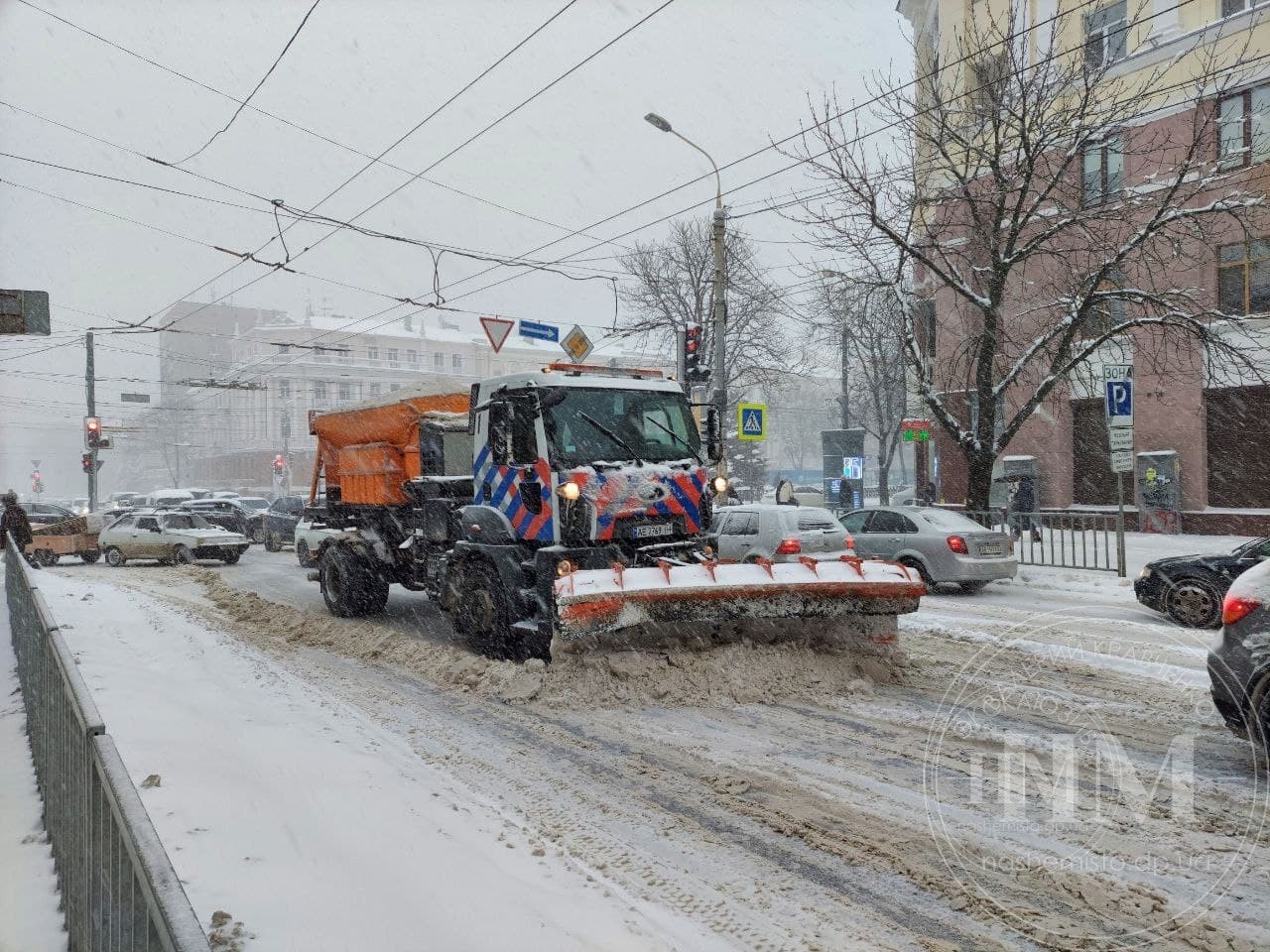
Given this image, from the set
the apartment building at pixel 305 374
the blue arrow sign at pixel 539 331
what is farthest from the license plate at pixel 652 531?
the apartment building at pixel 305 374

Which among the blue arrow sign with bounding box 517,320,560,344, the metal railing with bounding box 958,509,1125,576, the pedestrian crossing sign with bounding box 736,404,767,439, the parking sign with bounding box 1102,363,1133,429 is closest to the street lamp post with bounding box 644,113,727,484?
the pedestrian crossing sign with bounding box 736,404,767,439


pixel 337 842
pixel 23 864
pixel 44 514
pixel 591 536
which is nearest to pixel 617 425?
pixel 591 536

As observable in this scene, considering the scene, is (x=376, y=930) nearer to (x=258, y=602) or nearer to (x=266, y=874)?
(x=266, y=874)

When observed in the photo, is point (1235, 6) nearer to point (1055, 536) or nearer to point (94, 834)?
point (1055, 536)

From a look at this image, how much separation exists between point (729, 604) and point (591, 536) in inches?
58.3

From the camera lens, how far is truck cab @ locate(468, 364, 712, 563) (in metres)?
8.09

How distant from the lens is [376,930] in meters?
3.32

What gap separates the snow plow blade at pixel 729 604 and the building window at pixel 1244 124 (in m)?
19.9

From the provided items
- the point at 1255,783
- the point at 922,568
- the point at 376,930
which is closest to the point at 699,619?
the point at 1255,783

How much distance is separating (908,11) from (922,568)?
27.9 metres

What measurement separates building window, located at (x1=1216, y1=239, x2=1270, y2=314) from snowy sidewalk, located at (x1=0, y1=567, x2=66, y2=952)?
2573 cm

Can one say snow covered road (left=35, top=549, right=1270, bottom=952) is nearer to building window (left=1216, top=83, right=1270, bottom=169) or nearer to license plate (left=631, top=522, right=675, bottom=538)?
license plate (left=631, top=522, right=675, bottom=538)

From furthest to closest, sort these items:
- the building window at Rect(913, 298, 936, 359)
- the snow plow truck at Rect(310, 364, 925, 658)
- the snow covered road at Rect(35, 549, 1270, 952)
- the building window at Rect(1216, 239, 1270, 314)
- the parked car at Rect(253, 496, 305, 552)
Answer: the parked car at Rect(253, 496, 305, 552) → the building window at Rect(1216, 239, 1270, 314) → the building window at Rect(913, 298, 936, 359) → the snow plow truck at Rect(310, 364, 925, 658) → the snow covered road at Rect(35, 549, 1270, 952)

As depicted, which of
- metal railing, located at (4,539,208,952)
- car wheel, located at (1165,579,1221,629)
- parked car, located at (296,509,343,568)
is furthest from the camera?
parked car, located at (296,509,343,568)
